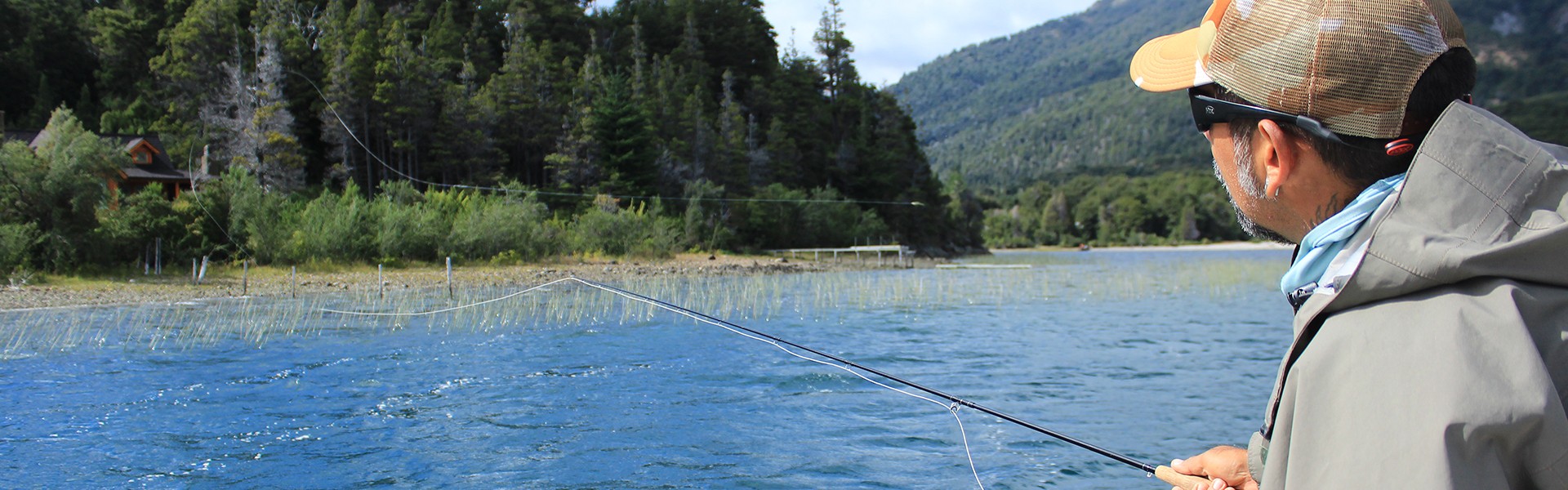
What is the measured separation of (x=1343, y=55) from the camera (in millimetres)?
1230

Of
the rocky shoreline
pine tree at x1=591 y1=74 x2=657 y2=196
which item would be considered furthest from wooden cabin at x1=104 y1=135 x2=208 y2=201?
pine tree at x1=591 y1=74 x2=657 y2=196

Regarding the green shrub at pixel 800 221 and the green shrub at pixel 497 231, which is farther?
the green shrub at pixel 800 221

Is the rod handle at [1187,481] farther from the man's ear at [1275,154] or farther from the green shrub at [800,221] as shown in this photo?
the green shrub at [800,221]

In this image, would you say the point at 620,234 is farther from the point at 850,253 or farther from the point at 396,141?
the point at 850,253

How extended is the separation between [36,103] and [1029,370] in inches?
2250

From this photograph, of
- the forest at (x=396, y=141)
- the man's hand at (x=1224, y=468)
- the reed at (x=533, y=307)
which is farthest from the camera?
the forest at (x=396, y=141)

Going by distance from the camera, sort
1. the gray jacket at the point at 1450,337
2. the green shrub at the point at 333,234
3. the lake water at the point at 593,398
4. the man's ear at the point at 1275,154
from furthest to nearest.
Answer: the green shrub at the point at 333,234, the lake water at the point at 593,398, the man's ear at the point at 1275,154, the gray jacket at the point at 1450,337

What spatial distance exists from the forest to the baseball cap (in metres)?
30.6

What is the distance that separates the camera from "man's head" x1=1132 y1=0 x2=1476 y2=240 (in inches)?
48.2

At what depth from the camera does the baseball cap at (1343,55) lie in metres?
1.22

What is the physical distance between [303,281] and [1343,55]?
31116mm

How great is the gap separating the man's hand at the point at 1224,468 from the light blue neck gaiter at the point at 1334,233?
0.78 metres

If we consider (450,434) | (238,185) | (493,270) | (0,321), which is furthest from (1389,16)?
(238,185)

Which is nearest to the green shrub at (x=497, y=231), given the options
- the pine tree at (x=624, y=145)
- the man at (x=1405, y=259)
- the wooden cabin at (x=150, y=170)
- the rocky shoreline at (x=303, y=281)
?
the rocky shoreline at (x=303, y=281)
